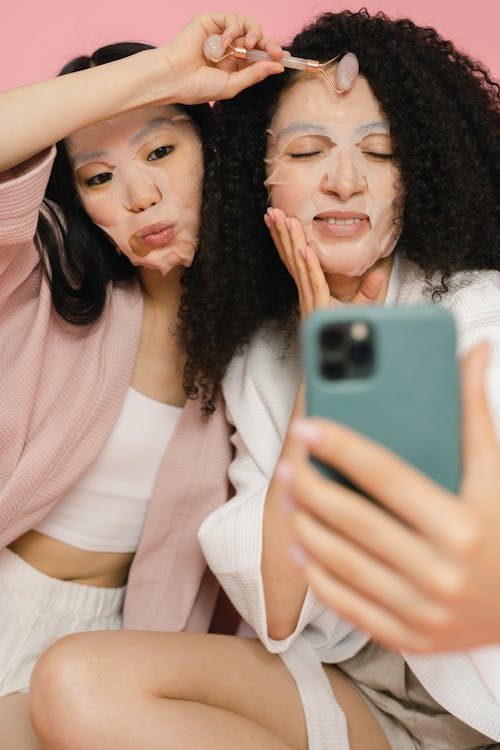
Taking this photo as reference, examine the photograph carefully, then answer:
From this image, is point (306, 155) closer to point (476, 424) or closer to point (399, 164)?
point (399, 164)

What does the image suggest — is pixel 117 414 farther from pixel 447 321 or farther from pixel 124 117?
pixel 447 321

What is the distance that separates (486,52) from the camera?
1.61m

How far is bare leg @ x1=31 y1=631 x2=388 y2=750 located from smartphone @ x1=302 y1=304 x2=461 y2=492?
0.53 meters

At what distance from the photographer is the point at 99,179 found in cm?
102

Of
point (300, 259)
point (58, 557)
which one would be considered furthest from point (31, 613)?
point (300, 259)

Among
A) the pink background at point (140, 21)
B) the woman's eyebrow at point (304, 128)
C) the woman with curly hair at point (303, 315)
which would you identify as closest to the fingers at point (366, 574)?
the woman with curly hair at point (303, 315)

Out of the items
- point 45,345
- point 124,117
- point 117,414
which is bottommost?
point 117,414

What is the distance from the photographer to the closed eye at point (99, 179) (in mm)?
1019

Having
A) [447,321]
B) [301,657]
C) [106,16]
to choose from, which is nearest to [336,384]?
[447,321]

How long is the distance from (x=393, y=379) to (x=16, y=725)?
0.80 metres

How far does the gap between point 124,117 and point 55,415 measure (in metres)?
0.38

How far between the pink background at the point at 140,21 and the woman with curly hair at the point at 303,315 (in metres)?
0.60

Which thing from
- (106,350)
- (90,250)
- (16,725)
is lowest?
(16,725)

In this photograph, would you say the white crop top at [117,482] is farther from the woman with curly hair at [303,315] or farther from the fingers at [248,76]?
the fingers at [248,76]
